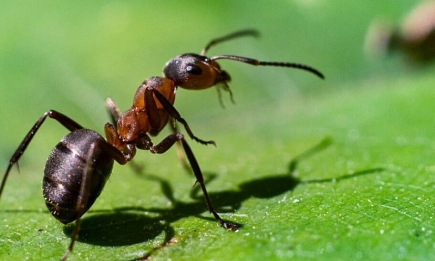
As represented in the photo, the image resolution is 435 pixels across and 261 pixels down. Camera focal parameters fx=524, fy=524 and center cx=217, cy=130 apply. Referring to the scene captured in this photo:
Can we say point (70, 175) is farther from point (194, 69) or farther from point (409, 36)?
point (409, 36)

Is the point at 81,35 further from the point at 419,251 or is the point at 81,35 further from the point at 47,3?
the point at 419,251

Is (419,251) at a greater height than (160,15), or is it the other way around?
(160,15)

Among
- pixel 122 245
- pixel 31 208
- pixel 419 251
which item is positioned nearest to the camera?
pixel 419 251

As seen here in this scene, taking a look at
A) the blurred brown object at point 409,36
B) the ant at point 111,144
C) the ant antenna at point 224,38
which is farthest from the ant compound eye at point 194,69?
the blurred brown object at point 409,36

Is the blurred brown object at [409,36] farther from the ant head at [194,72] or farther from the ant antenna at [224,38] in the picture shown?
the ant head at [194,72]

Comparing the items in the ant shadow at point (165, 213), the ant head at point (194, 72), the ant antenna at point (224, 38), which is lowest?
the ant shadow at point (165, 213)

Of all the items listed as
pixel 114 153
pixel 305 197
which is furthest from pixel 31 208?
pixel 305 197

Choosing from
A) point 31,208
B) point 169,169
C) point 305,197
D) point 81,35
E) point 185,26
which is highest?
point 185,26

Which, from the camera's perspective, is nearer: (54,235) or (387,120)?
(54,235)
